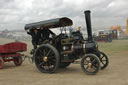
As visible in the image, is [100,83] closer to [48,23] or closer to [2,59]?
[48,23]

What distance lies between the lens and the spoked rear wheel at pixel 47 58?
7.22 m

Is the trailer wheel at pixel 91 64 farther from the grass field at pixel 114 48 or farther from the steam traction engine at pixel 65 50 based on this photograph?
the grass field at pixel 114 48

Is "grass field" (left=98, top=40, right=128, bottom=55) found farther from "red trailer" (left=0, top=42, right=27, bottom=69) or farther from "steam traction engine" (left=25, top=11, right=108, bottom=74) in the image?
"steam traction engine" (left=25, top=11, right=108, bottom=74)

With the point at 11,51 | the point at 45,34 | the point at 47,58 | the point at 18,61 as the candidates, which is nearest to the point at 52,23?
the point at 45,34

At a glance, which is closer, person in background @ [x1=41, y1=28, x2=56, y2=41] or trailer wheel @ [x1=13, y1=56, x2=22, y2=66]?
person in background @ [x1=41, y1=28, x2=56, y2=41]

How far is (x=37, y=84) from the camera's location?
221 inches

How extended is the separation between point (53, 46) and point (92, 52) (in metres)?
1.61

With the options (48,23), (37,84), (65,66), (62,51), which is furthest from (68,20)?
(37,84)

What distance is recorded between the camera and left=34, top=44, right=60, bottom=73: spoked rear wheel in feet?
23.7

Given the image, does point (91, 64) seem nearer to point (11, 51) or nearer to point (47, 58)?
point (47, 58)

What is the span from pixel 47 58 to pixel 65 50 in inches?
31.1

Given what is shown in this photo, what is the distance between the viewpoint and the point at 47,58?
746cm

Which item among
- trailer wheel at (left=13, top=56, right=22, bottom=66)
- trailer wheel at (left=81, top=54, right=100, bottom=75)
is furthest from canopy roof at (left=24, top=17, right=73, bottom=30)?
trailer wheel at (left=13, top=56, right=22, bottom=66)

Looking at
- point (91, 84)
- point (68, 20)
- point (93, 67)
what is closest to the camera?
point (91, 84)
